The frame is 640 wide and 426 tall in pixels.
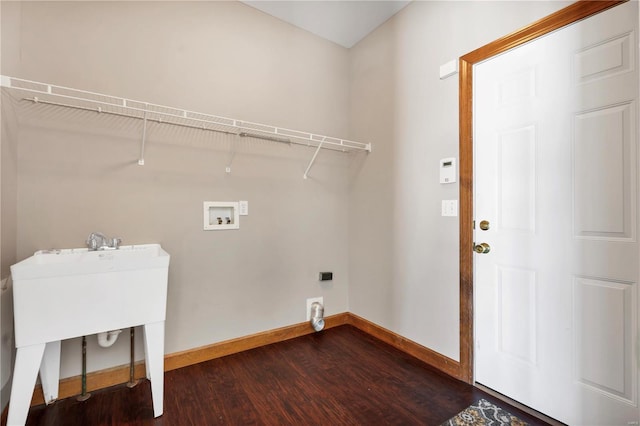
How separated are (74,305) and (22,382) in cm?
35

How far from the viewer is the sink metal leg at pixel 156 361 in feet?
4.80

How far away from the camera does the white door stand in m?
1.26

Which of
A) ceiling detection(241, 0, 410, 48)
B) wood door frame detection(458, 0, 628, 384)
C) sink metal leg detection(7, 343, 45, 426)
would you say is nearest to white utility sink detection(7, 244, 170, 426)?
sink metal leg detection(7, 343, 45, 426)

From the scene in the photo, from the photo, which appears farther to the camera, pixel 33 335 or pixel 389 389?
pixel 389 389

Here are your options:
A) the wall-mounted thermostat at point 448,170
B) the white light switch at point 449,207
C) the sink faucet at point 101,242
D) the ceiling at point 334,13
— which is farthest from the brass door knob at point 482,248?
the sink faucet at point 101,242

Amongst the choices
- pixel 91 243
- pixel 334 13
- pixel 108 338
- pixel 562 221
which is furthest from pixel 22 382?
pixel 334 13

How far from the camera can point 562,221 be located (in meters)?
1.44

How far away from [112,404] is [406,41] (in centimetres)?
313

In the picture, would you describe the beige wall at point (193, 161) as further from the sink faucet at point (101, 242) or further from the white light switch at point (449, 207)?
the white light switch at point (449, 207)

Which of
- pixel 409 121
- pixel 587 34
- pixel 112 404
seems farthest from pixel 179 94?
pixel 587 34

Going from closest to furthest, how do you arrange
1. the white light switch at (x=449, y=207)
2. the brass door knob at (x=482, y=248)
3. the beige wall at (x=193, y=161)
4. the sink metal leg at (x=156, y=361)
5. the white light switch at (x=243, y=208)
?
the sink metal leg at (x=156, y=361), the beige wall at (x=193, y=161), the brass door knob at (x=482, y=248), the white light switch at (x=449, y=207), the white light switch at (x=243, y=208)

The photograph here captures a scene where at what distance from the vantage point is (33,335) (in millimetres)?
1233

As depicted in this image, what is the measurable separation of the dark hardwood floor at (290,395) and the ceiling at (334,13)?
9.00 ft

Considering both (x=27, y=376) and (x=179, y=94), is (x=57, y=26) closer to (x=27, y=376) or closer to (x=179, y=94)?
(x=179, y=94)
